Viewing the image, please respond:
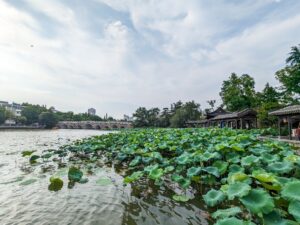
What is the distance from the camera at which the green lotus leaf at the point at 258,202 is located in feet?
7.97

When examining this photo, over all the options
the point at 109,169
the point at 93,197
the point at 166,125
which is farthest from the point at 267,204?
the point at 166,125

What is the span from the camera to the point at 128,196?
5051mm

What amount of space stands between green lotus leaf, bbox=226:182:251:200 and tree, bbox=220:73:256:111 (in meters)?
31.9

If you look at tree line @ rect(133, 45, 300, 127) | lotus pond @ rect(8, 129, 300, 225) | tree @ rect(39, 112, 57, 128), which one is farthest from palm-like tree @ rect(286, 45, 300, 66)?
tree @ rect(39, 112, 57, 128)

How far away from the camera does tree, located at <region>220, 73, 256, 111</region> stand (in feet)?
107

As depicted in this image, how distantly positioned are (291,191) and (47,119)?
71.6 meters

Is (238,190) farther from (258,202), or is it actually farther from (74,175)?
(74,175)

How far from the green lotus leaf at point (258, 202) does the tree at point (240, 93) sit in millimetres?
32057

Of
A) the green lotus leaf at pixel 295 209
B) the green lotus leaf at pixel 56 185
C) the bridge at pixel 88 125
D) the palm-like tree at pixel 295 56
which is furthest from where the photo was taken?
the bridge at pixel 88 125

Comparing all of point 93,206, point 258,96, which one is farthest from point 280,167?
point 258,96

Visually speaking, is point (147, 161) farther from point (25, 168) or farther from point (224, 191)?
point (25, 168)

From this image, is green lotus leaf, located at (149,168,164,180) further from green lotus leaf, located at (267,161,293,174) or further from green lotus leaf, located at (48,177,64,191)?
green lotus leaf, located at (48,177,64,191)

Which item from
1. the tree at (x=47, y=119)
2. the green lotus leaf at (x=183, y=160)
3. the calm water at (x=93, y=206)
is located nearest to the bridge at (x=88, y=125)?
the tree at (x=47, y=119)

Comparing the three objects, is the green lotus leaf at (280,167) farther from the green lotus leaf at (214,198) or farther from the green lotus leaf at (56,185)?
the green lotus leaf at (56,185)
